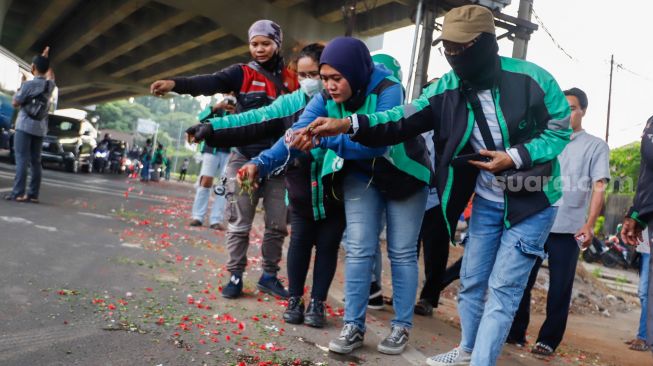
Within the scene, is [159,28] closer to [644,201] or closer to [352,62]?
[352,62]

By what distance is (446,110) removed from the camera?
3217 mm

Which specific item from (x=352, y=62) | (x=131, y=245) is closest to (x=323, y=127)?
(x=352, y=62)

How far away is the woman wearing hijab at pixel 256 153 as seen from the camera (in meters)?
4.56

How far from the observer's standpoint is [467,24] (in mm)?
3035

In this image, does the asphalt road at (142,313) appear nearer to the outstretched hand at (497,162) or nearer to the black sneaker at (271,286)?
the black sneaker at (271,286)

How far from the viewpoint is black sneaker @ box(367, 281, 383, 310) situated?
5.04 m

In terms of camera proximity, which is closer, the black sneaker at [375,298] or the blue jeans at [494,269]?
the blue jeans at [494,269]

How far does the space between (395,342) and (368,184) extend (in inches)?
37.3

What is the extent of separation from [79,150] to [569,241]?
20.0 meters

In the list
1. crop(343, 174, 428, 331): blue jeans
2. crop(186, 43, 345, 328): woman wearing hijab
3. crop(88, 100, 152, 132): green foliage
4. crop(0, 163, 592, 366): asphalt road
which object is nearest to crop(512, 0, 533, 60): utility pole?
crop(0, 163, 592, 366): asphalt road

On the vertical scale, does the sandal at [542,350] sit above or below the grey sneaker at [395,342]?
below

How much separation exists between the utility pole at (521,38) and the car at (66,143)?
1368 cm

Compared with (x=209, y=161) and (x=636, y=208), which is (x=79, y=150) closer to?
(x=209, y=161)

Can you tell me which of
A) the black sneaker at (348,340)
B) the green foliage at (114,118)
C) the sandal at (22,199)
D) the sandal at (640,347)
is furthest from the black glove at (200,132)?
the green foliage at (114,118)
